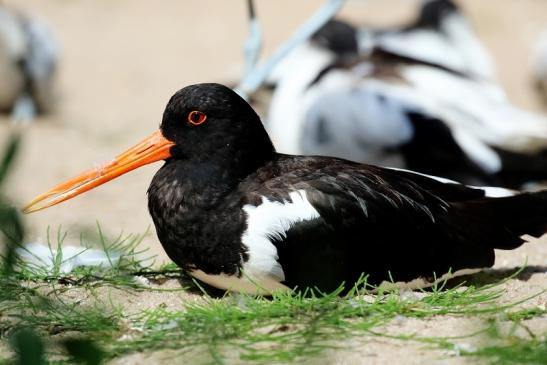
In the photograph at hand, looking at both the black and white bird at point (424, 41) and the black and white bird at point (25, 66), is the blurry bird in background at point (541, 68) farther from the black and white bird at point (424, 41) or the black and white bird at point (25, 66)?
the black and white bird at point (25, 66)

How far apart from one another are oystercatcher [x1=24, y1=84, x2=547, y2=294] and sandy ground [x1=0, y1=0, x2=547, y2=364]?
2346 mm

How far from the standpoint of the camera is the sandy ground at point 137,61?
7.91 metres

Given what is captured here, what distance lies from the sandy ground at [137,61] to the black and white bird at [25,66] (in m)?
0.22

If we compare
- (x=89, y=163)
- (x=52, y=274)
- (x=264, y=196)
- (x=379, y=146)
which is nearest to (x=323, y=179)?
(x=264, y=196)

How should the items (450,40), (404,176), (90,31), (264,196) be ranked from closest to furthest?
(264,196), (404,176), (450,40), (90,31)

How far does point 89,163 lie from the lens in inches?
325

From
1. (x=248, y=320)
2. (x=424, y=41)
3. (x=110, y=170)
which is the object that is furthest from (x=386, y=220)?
(x=424, y=41)

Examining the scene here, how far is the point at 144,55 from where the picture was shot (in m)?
11.6

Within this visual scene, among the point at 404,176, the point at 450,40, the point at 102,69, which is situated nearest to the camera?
the point at 404,176

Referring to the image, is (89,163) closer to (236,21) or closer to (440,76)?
(440,76)

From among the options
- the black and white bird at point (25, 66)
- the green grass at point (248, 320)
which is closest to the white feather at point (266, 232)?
the green grass at point (248, 320)

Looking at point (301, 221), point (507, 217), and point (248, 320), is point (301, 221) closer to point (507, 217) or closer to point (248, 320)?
point (248, 320)

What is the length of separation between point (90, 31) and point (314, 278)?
8.76 metres

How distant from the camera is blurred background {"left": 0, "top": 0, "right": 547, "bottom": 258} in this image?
8773 mm
